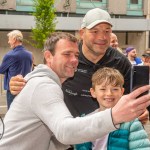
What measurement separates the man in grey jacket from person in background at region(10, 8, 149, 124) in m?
0.96

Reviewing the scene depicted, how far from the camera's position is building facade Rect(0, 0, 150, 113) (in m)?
19.5

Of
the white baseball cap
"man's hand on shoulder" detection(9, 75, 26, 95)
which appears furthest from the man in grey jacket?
the white baseball cap

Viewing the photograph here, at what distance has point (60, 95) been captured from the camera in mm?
2258

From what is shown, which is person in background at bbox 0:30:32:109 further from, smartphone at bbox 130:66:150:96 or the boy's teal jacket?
smartphone at bbox 130:66:150:96

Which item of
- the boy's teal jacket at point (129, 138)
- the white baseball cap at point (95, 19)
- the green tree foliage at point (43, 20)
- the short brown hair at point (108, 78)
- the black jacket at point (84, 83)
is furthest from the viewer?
the green tree foliage at point (43, 20)

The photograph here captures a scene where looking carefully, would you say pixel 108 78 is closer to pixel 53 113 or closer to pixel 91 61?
pixel 91 61

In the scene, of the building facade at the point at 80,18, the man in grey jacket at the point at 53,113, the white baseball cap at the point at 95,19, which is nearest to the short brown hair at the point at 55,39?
the man in grey jacket at the point at 53,113

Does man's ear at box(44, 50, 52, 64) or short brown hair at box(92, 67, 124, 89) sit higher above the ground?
man's ear at box(44, 50, 52, 64)

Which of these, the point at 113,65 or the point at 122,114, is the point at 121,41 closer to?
the point at 113,65

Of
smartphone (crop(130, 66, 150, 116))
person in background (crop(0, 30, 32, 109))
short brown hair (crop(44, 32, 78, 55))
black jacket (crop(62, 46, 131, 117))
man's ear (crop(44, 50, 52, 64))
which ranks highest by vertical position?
short brown hair (crop(44, 32, 78, 55))

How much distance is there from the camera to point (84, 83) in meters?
3.72

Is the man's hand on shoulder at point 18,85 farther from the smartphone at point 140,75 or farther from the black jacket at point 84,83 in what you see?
the black jacket at point 84,83

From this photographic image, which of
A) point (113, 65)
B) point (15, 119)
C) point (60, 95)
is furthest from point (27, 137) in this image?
point (113, 65)

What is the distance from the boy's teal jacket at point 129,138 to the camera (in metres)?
2.95
